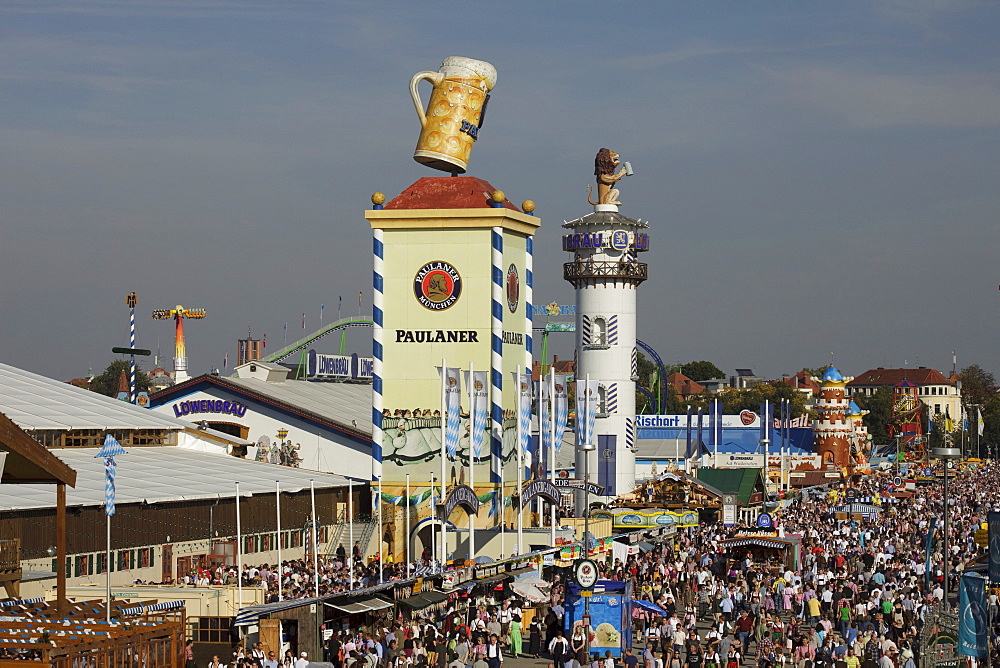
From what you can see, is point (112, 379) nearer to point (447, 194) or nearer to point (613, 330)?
point (613, 330)

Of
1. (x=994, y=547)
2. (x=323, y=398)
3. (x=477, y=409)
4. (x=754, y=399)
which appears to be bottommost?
(x=994, y=547)

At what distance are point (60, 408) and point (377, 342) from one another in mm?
12659

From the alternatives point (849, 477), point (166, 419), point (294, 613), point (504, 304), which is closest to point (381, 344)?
point (504, 304)

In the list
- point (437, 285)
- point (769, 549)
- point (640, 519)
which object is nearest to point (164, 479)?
point (437, 285)

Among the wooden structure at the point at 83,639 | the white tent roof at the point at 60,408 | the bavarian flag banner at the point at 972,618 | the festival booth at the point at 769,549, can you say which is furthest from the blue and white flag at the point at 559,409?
the wooden structure at the point at 83,639

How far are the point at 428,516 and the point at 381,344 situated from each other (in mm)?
6774

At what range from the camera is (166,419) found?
54.8 meters

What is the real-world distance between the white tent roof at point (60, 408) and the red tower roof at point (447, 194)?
11526 millimetres

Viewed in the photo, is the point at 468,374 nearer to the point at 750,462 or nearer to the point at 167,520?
the point at 167,520

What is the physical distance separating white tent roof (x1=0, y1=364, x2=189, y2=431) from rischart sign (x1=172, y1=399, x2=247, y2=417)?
1051cm

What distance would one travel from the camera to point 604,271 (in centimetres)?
8569

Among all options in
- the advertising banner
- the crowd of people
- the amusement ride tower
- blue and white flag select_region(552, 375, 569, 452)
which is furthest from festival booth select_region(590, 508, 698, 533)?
the amusement ride tower

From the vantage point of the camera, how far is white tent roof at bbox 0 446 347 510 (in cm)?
3734

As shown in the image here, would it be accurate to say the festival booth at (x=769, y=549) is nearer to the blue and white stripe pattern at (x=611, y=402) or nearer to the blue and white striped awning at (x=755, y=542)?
the blue and white striped awning at (x=755, y=542)
